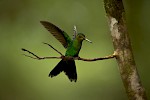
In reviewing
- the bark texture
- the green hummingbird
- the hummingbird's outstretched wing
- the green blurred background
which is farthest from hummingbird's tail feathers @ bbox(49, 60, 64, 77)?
the green blurred background

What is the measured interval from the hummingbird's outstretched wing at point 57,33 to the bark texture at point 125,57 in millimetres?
366

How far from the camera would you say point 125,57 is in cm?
178

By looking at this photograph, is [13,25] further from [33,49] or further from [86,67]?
[86,67]

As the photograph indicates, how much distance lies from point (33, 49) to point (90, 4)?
63.9 inches

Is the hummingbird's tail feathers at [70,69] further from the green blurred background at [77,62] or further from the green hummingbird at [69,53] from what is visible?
the green blurred background at [77,62]

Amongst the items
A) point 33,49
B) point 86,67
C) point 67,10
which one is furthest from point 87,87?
point 67,10

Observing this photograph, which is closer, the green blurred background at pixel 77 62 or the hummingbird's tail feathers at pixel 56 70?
the hummingbird's tail feathers at pixel 56 70

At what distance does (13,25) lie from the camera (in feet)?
24.1

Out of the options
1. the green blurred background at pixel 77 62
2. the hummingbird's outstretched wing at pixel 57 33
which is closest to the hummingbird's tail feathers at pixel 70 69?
the hummingbird's outstretched wing at pixel 57 33

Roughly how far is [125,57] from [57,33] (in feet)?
1.57

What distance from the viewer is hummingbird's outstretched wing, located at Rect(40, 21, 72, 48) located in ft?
→ 6.67

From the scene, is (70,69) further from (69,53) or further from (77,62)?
(77,62)

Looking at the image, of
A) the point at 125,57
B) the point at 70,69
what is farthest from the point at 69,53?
the point at 125,57

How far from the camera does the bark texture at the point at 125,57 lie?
69.3 inches
